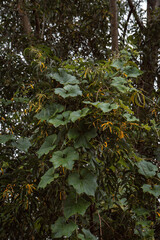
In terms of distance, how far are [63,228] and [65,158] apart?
0.28 meters

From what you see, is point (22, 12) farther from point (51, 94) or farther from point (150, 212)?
point (150, 212)

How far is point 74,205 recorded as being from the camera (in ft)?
3.34

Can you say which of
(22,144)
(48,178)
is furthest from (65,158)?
(22,144)

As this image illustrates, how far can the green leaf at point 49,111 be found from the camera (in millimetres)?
1116

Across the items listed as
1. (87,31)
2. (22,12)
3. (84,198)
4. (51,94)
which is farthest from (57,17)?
(84,198)

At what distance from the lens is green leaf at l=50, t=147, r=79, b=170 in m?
0.97

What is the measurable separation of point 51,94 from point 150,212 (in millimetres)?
885

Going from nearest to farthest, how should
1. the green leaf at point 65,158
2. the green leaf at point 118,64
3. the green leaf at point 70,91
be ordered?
the green leaf at point 65,158, the green leaf at point 70,91, the green leaf at point 118,64

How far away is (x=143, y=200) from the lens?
1.48 meters

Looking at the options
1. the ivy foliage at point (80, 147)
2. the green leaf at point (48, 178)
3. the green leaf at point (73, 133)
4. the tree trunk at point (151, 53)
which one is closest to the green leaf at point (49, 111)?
the ivy foliage at point (80, 147)

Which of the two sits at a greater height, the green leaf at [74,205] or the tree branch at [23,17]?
the tree branch at [23,17]

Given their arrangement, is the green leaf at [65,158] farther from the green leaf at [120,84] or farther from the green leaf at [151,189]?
the green leaf at [151,189]

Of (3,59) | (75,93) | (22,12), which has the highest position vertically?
(22,12)

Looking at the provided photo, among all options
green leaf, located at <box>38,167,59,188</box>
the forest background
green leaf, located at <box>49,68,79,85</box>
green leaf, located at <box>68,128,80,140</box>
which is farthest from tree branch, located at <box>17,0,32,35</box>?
green leaf, located at <box>38,167,59,188</box>
